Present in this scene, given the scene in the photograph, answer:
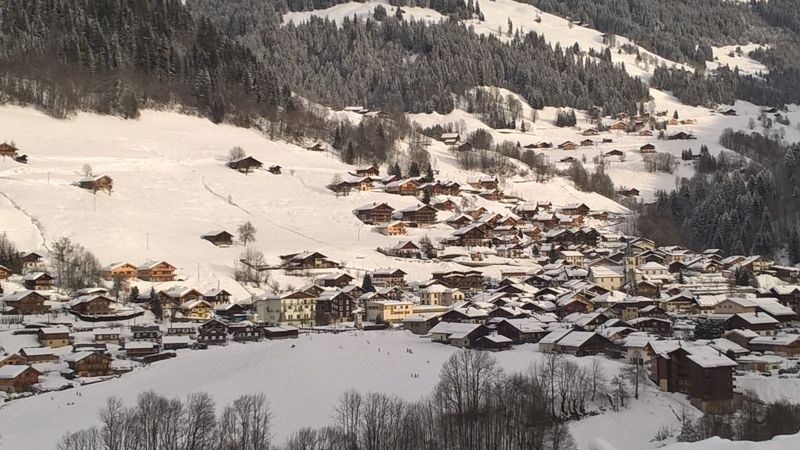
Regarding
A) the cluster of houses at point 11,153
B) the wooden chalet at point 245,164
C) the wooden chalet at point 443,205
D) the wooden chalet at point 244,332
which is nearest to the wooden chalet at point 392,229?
the wooden chalet at point 443,205

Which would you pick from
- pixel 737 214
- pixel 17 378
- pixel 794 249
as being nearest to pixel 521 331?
pixel 17 378

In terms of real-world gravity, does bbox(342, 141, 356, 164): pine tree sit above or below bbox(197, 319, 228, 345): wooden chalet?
above

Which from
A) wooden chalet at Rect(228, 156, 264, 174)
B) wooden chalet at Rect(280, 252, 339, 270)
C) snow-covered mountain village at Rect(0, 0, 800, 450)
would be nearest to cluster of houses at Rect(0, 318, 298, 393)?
snow-covered mountain village at Rect(0, 0, 800, 450)

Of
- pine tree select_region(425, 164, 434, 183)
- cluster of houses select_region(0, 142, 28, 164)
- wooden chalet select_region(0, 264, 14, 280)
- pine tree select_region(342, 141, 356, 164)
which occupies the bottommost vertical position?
wooden chalet select_region(0, 264, 14, 280)

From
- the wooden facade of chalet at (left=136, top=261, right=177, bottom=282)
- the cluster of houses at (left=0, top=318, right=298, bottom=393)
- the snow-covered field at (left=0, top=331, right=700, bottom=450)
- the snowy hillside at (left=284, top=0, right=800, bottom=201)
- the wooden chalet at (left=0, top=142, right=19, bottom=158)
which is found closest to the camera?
the snow-covered field at (left=0, top=331, right=700, bottom=450)

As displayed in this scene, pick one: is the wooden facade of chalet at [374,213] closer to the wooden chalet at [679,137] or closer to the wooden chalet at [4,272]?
the wooden chalet at [4,272]

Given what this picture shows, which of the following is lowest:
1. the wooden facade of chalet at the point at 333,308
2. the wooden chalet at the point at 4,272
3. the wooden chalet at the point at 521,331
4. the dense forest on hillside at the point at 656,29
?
the wooden facade of chalet at the point at 333,308

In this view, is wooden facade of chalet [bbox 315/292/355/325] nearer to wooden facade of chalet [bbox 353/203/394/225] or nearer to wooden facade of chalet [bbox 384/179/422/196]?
wooden facade of chalet [bbox 353/203/394/225]
